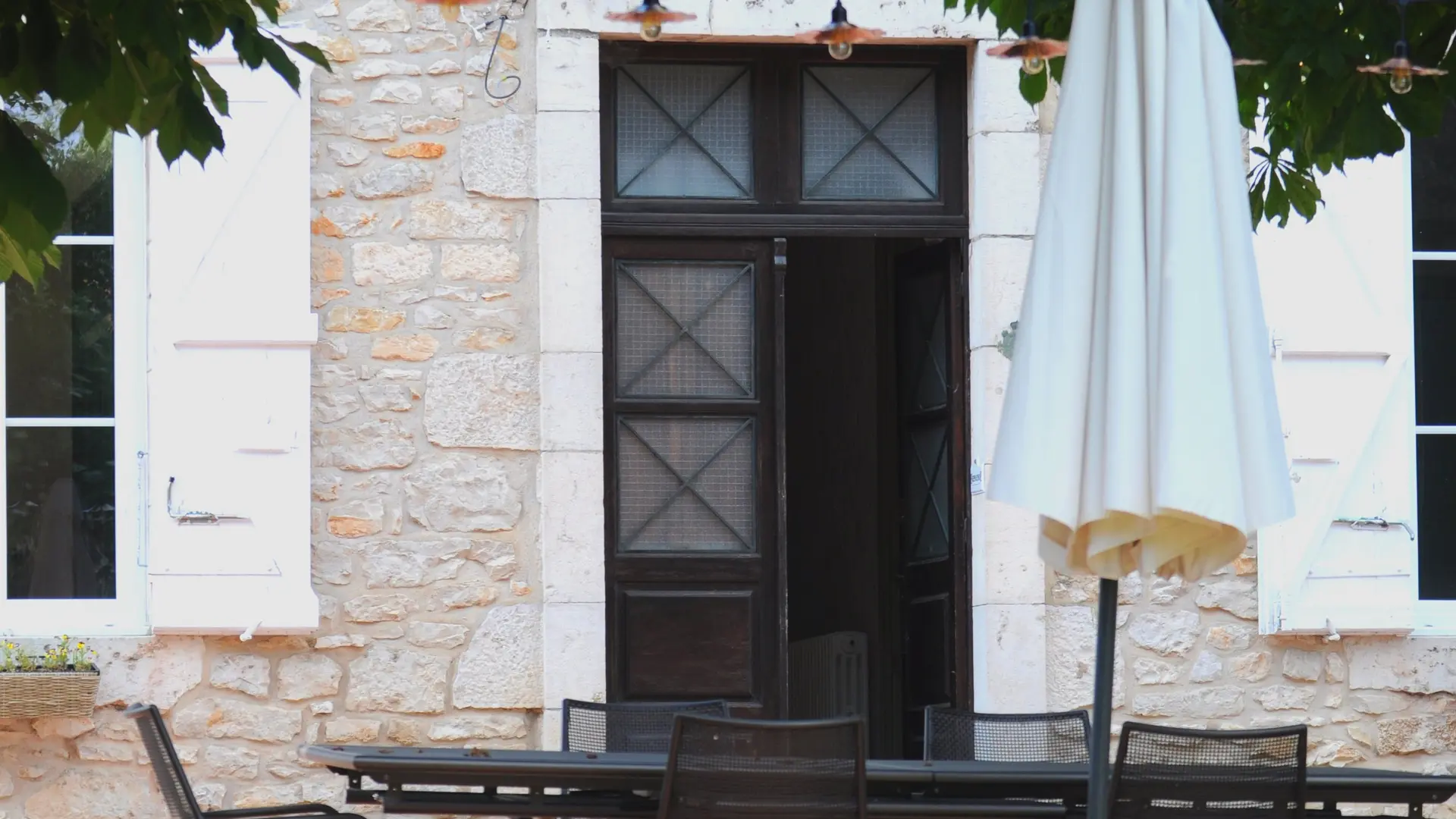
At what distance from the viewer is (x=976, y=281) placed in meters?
6.48

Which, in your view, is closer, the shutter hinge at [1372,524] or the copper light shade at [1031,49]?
the copper light shade at [1031,49]

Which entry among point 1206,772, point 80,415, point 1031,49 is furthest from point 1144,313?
point 80,415

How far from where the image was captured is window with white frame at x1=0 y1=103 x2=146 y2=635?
612 cm

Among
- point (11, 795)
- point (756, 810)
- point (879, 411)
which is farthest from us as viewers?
point (879, 411)

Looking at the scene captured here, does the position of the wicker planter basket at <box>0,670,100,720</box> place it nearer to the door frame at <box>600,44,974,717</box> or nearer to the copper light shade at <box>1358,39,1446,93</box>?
the door frame at <box>600,44,974,717</box>

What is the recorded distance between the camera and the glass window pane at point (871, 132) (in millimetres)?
6648

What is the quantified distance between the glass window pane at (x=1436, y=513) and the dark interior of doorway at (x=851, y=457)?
1.73 m

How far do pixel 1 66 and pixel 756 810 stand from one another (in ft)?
6.54

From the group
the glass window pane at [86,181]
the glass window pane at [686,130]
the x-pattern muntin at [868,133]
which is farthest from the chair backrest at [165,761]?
the x-pattern muntin at [868,133]

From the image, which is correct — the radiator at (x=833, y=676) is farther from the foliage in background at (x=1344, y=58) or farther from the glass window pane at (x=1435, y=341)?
the foliage in background at (x=1344, y=58)

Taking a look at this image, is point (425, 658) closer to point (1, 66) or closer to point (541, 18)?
point (541, 18)

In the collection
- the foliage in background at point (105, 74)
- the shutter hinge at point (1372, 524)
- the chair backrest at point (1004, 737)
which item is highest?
the foliage in background at point (105, 74)

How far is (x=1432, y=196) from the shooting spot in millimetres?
6707

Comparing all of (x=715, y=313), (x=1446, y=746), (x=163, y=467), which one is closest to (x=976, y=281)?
(x=715, y=313)
